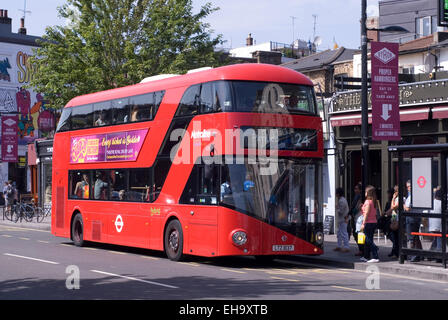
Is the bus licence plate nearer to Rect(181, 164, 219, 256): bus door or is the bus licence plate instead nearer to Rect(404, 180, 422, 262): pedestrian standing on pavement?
Rect(181, 164, 219, 256): bus door

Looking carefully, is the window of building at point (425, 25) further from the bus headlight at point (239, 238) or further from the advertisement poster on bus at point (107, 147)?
the bus headlight at point (239, 238)

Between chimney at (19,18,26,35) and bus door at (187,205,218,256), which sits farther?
chimney at (19,18,26,35)

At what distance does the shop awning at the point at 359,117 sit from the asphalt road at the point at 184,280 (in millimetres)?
8076

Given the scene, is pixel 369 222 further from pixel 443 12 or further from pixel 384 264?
pixel 443 12

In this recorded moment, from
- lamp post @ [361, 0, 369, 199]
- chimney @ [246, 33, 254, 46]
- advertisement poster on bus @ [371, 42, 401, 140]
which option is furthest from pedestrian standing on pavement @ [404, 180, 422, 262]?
chimney @ [246, 33, 254, 46]

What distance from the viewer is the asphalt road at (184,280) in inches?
499

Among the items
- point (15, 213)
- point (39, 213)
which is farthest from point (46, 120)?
point (39, 213)

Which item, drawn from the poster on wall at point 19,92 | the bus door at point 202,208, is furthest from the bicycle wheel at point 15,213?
the poster on wall at point 19,92

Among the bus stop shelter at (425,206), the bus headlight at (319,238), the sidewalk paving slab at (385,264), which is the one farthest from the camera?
the bus headlight at (319,238)

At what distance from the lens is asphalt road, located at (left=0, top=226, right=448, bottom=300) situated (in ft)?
41.5

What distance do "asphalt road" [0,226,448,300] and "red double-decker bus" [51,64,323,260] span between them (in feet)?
2.63

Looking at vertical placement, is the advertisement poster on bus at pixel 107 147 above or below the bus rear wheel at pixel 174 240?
above

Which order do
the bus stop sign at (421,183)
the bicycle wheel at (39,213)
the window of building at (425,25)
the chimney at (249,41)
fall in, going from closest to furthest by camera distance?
1. the bus stop sign at (421,183)
2. the bicycle wheel at (39,213)
3. the window of building at (425,25)
4. the chimney at (249,41)
